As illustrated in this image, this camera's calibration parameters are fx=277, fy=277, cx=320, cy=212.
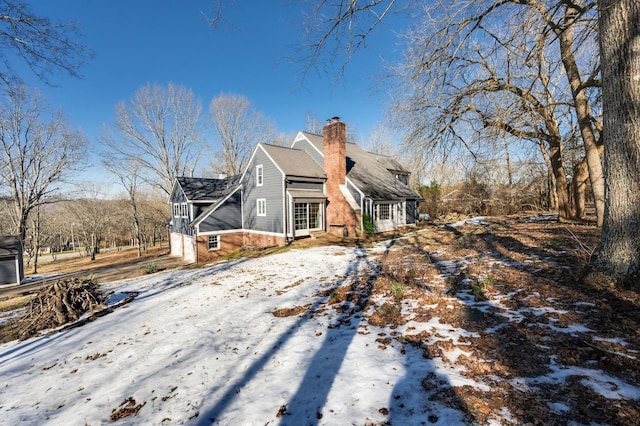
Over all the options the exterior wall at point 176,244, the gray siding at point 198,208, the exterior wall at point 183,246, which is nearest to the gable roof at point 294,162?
the gray siding at point 198,208

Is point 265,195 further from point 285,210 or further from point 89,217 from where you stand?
point 89,217

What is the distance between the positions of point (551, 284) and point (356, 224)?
13.5 meters

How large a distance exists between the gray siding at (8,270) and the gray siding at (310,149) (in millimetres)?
22270

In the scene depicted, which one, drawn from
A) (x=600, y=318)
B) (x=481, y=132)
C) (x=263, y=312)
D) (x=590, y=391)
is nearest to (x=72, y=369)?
(x=263, y=312)

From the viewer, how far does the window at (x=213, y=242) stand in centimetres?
2025

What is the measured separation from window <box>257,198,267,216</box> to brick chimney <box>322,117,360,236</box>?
4461 millimetres

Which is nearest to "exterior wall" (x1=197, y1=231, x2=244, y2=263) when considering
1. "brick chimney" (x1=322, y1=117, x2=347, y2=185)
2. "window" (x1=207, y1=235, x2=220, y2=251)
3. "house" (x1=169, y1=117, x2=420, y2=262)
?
"house" (x1=169, y1=117, x2=420, y2=262)

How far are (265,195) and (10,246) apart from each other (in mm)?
18933

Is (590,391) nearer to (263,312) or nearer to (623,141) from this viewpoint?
(623,141)

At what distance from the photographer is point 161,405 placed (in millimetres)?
3145

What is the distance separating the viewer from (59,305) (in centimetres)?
683

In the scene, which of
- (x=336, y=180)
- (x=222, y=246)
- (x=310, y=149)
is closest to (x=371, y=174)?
(x=336, y=180)

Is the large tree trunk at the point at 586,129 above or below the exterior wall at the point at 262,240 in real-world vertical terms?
above

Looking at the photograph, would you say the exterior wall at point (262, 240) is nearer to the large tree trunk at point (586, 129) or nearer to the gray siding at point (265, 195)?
the gray siding at point (265, 195)
